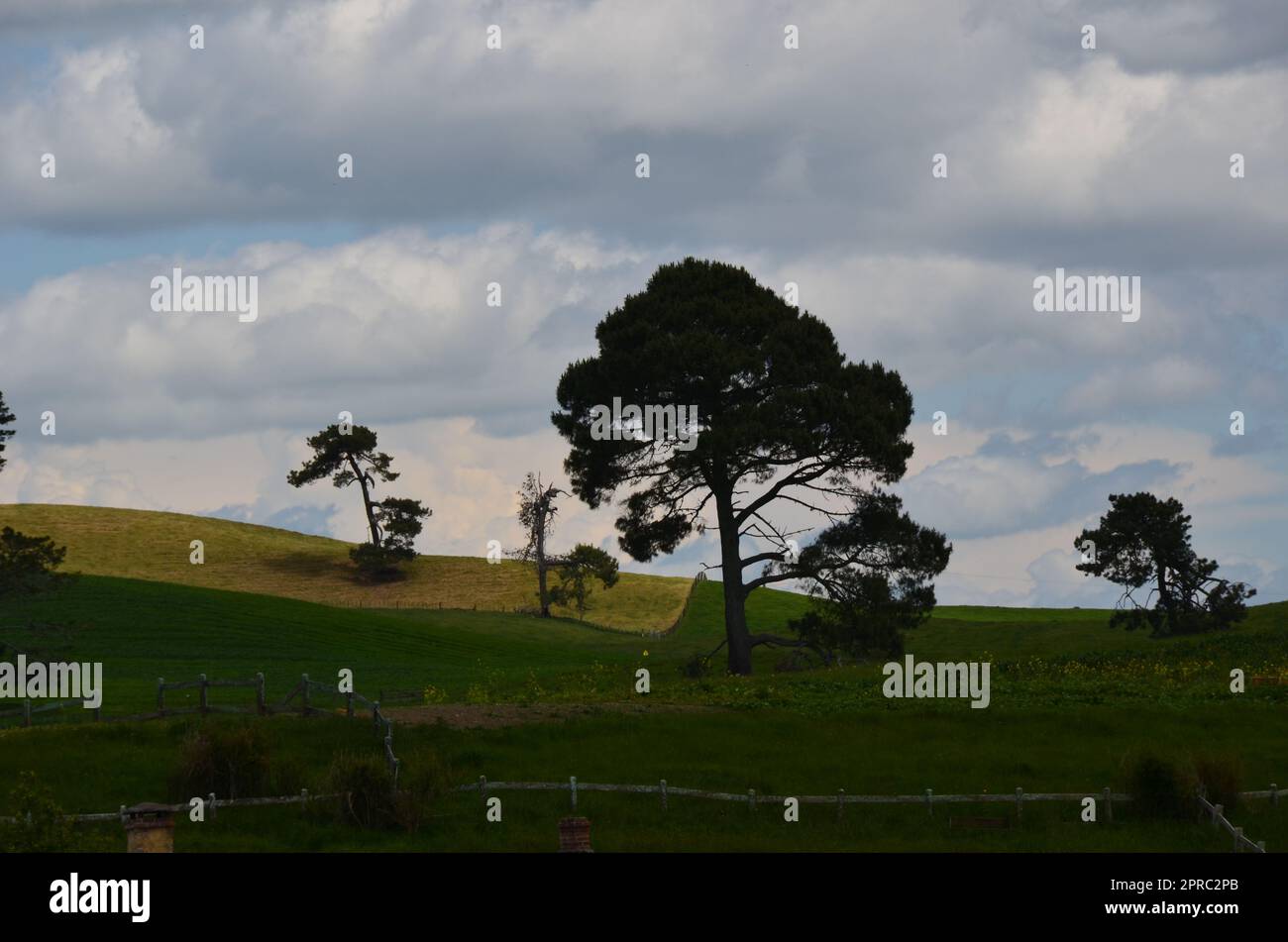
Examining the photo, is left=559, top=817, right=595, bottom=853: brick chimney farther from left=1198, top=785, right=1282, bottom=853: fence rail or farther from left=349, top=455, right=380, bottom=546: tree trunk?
left=349, top=455, right=380, bottom=546: tree trunk

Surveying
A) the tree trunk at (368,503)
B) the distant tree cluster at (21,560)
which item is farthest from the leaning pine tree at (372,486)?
the distant tree cluster at (21,560)

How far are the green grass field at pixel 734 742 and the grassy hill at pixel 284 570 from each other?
129ft

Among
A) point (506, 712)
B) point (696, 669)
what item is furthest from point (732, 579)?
point (506, 712)

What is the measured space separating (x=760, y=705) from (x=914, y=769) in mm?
7589

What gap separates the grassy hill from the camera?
4141 inches

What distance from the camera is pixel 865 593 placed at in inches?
2263

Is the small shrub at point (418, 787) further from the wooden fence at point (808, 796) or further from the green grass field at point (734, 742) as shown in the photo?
the wooden fence at point (808, 796)

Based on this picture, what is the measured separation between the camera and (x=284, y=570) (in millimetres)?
112750

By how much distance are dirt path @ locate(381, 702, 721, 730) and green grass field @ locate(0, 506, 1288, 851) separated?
0.37 ft

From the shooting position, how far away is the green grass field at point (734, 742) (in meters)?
30.7

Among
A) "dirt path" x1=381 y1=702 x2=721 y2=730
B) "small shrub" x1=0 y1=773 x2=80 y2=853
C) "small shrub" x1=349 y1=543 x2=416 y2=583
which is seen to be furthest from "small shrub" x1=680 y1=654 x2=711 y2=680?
"small shrub" x1=349 y1=543 x2=416 y2=583
